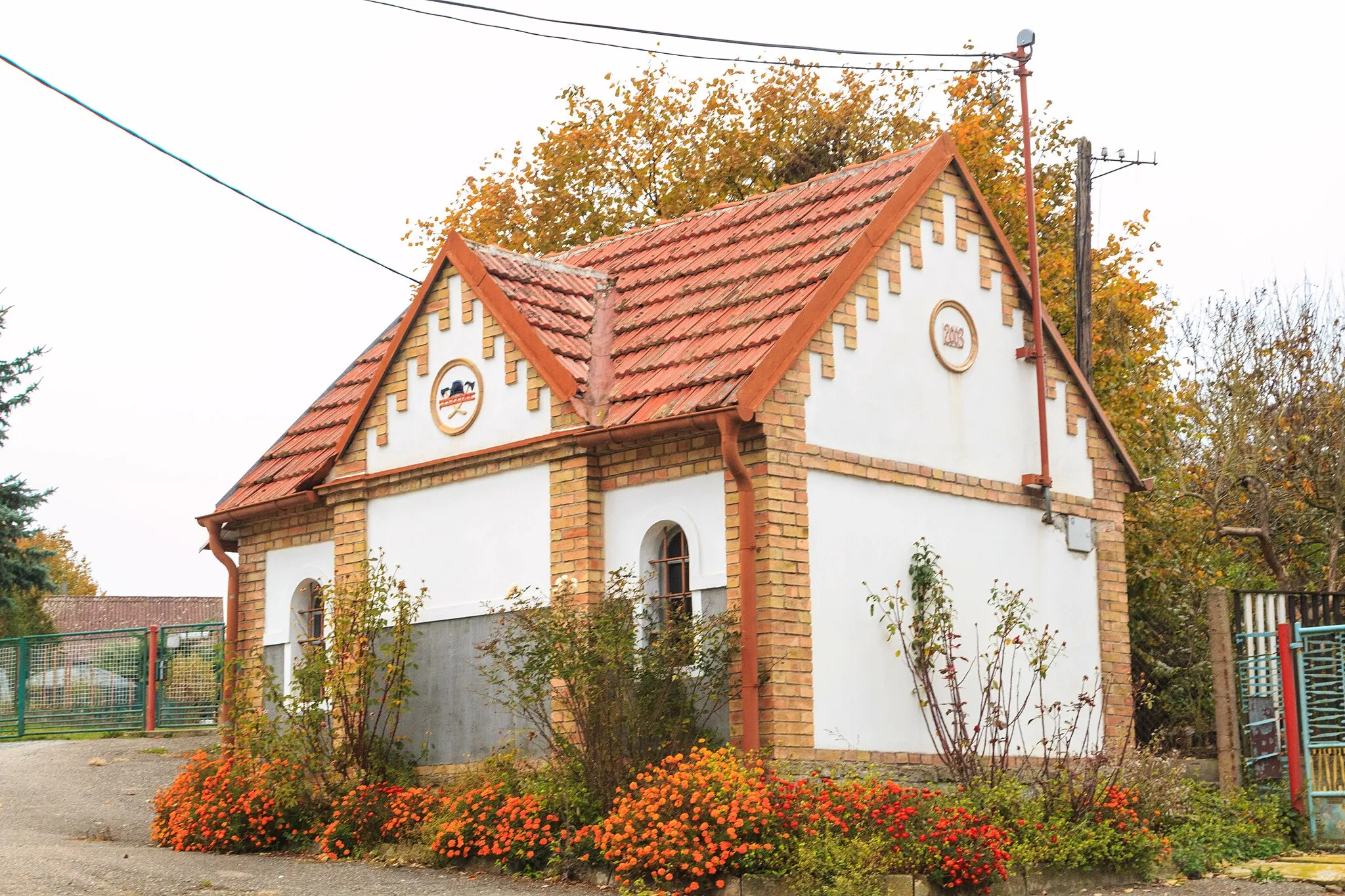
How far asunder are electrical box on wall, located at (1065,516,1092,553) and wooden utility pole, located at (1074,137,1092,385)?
4489 millimetres

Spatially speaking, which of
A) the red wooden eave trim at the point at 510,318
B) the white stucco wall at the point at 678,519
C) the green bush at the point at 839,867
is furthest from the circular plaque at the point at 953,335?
the green bush at the point at 839,867

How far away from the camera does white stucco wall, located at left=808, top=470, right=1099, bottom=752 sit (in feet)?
47.2

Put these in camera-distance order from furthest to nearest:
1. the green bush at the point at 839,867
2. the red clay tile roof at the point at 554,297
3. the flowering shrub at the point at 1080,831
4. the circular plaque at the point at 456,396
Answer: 1. the circular plaque at the point at 456,396
2. the red clay tile roof at the point at 554,297
3. the flowering shrub at the point at 1080,831
4. the green bush at the point at 839,867

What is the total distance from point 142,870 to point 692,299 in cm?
763

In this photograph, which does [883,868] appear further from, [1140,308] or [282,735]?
[1140,308]

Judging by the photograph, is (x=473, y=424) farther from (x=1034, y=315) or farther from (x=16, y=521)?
(x=16, y=521)

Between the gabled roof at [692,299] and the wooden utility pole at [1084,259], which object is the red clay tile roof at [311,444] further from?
the wooden utility pole at [1084,259]

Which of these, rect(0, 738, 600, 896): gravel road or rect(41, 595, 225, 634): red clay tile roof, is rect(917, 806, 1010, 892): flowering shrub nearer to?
rect(0, 738, 600, 896): gravel road

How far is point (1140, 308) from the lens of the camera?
28.5 metres

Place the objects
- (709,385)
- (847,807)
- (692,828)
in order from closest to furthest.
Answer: (692,828) → (847,807) → (709,385)

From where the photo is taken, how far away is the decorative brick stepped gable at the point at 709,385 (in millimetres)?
14195

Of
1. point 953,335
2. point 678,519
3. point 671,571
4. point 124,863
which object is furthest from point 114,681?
point 953,335

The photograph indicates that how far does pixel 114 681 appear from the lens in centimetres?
2728

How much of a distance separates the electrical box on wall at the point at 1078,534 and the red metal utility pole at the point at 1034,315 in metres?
0.43
